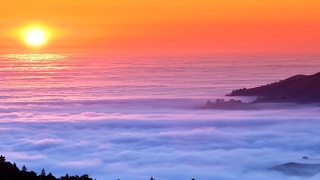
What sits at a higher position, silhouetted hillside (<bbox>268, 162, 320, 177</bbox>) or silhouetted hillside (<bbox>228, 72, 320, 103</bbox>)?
silhouetted hillside (<bbox>228, 72, 320, 103</bbox>)

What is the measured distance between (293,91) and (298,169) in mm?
25436

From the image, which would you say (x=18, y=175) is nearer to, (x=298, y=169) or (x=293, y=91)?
(x=298, y=169)

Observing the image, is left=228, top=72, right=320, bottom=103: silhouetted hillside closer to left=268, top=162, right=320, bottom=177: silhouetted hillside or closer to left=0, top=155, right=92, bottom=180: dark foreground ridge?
left=268, top=162, right=320, bottom=177: silhouetted hillside

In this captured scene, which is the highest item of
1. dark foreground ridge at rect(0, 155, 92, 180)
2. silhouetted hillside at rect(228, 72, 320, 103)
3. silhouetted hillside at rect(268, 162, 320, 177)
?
silhouetted hillside at rect(228, 72, 320, 103)

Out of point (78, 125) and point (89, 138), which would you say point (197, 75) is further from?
point (89, 138)

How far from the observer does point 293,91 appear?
6644cm

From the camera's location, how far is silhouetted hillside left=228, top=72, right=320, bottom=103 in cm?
6519

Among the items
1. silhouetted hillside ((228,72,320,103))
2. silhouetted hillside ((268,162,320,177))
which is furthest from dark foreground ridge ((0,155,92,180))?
silhouetted hillside ((228,72,320,103))

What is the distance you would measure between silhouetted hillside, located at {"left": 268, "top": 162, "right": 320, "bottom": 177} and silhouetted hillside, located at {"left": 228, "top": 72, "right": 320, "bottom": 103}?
21.9m

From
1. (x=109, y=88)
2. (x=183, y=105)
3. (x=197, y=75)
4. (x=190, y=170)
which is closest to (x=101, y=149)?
(x=190, y=170)

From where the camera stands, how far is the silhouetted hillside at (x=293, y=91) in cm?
6519

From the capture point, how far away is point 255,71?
423 ft

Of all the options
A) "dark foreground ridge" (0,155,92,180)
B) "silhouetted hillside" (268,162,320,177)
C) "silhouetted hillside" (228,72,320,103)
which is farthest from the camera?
"silhouetted hillside" (228,72,320,103)

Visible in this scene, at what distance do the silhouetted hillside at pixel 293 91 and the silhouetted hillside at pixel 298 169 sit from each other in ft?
71.9
